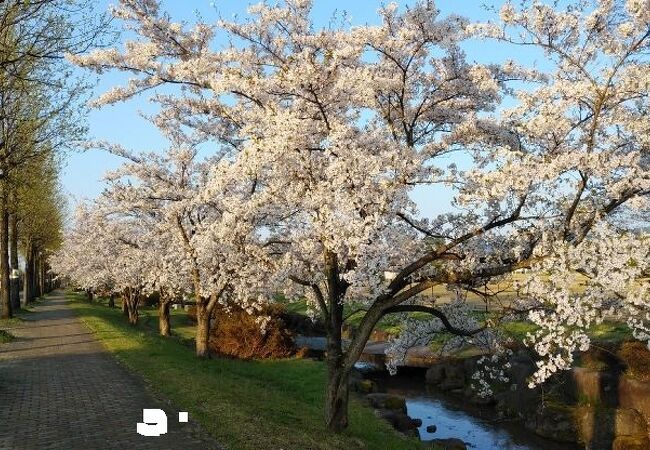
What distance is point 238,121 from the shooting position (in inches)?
563

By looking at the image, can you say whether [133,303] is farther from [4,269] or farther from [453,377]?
[453,377]

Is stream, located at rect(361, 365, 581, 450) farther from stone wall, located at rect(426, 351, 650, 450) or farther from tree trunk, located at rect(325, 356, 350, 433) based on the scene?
tree trunk, located at rect(325, 356, 350, 433)

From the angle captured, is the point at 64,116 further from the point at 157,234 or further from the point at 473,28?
the point at 473,28

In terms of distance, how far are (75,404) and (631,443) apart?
1727cm

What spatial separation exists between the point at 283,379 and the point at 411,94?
15.7 metres

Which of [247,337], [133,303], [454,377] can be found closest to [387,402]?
[454,377]

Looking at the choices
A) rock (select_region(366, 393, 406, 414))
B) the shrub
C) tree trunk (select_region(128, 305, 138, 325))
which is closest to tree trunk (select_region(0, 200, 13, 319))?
tree trunk (select_region(128, 305, 138, 325))

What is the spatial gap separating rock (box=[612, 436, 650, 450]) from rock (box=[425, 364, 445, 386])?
12.3 meters

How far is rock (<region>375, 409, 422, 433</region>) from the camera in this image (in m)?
20.7

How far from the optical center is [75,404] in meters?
14.2

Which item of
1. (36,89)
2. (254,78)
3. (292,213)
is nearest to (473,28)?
(254,78)

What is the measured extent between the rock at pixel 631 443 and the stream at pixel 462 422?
1927mm

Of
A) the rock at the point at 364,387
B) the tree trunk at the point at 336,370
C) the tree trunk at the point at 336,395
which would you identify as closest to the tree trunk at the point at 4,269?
the rock at the point at 364,387

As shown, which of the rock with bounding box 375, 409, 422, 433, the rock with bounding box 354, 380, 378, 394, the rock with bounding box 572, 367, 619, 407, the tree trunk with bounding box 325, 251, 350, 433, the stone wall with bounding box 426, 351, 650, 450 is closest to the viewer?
the tree trunk with bounding box 325, 251, 350, 433
